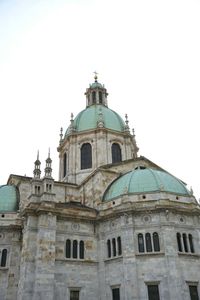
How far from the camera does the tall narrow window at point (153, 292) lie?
28.2 metres

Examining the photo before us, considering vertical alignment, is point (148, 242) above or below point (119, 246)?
above

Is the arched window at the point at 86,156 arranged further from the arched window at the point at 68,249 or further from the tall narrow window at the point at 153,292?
the tall narrow window at the point at 153,292

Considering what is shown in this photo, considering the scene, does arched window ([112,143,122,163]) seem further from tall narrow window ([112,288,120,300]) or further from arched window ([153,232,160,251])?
tall narrow window ([112,288,120,300])

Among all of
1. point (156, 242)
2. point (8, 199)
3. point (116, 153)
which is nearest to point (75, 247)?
point (156, 242)

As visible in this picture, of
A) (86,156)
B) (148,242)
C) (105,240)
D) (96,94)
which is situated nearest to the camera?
(148,242)

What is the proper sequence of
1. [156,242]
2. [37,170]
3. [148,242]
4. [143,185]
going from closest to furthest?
[156,242]
[148,242]
[143,185]
[37,170]

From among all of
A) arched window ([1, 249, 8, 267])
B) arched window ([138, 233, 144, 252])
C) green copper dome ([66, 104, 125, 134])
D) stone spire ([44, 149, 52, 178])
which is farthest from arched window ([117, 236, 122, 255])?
green copper dome ([66, 104, 125, 134])

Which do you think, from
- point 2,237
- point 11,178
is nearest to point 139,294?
point 2,237

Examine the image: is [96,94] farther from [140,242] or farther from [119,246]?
[140,242]

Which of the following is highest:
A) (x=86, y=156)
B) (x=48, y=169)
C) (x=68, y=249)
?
(x=86, y=156)

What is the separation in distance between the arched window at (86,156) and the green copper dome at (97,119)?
2748mm

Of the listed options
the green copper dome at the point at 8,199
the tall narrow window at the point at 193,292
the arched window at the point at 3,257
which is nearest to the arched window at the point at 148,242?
the tall narrow window at the point at 193,292

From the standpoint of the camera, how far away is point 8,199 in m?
37.8

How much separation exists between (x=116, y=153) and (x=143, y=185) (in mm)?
11537
